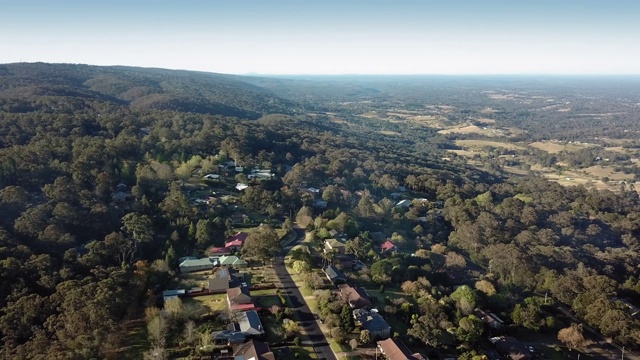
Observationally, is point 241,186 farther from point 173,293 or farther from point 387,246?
point 173,293

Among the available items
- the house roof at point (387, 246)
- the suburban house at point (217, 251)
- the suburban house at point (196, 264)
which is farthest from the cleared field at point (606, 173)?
the suburban house at point (196, 264)

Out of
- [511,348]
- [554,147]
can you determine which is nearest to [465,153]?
[554,147]

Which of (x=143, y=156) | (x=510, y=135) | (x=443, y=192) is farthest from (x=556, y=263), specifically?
(x=510, y=135)

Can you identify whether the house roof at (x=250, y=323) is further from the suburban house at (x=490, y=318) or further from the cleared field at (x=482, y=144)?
the cleared field at (x=482, y=144)

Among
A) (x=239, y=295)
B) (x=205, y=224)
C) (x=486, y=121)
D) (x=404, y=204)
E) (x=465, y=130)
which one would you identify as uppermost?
(x=205, y=224)

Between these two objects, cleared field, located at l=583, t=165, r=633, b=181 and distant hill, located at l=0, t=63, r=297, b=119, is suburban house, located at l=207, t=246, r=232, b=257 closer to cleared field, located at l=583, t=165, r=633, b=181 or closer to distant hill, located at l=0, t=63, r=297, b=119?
distant hill, located at l=0, t=63, r=297, b=119

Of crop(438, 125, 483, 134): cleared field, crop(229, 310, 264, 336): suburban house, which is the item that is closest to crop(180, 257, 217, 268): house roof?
crop(229, 310, 264, 336): suburban house

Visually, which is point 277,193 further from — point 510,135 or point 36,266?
point 510,135
